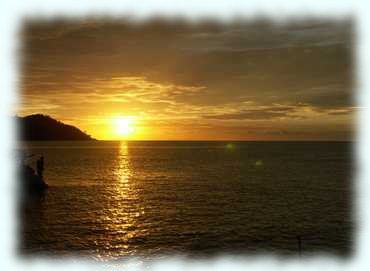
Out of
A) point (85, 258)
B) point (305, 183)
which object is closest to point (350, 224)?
point (85, 258)

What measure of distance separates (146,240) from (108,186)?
38399 mm

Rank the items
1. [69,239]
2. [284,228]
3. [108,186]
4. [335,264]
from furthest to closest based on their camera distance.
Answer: [108,186], [284,228], [69,239], [335,264]

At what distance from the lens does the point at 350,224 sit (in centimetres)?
3544

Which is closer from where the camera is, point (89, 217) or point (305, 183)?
point (89, 217)

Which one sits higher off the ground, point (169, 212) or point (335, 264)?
point (335, 264)

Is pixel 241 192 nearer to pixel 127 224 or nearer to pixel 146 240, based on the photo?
pixel 127 224

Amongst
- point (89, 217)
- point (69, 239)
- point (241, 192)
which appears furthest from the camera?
point (241, 192)

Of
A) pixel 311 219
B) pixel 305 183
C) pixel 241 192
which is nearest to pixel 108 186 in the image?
pixel 241 192

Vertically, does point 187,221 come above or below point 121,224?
→ above

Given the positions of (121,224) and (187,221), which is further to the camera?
(121,224)

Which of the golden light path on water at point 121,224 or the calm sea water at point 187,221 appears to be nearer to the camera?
the golden light path on water at point 121,224

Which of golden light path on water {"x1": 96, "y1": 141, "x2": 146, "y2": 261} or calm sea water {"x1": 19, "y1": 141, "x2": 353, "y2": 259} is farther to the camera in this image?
calm sea water {"x1": 19, "y1": 141, "x2": 353, "y2": 259}

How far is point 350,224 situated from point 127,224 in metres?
19.8

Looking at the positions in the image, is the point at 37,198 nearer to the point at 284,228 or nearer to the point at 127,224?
the point at 127,224
